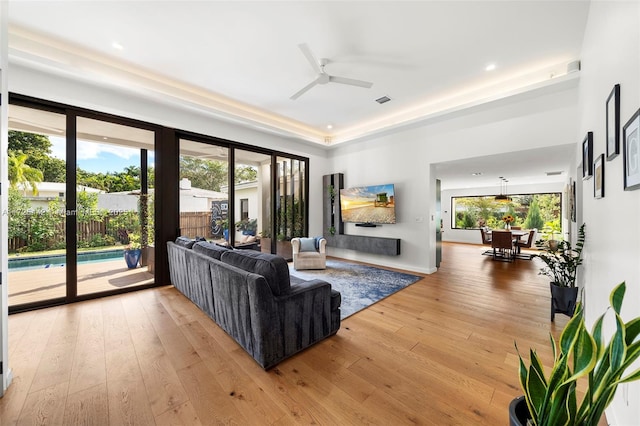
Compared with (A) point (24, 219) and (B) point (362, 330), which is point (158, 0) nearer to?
(A) point (24, 219)

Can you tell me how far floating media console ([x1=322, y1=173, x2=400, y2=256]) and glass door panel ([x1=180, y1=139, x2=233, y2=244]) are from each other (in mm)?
2794

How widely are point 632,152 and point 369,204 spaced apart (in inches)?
188

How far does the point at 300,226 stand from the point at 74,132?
4.53 m

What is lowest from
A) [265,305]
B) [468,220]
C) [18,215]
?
[265,305]

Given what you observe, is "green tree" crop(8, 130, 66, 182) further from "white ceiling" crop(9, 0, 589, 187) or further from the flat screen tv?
the flat screen tv

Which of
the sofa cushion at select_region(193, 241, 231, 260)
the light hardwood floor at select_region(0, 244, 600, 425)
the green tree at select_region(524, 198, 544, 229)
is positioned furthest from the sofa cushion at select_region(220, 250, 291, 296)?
the green tree at select_region(524, 198, 544, 229)

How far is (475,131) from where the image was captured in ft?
14.5

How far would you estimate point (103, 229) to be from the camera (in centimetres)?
375

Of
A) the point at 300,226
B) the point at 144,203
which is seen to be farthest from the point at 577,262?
the point at 144,203

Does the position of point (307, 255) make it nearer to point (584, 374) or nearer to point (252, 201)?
point (252, 201)

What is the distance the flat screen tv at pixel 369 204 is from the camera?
5.53 metres

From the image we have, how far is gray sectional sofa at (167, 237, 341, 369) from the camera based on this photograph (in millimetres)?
1986

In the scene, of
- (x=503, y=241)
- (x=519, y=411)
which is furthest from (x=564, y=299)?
(x=503, y=241)

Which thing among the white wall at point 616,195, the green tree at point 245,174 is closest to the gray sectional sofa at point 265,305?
the white wall at point 616,195
